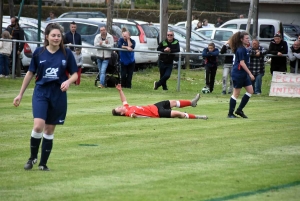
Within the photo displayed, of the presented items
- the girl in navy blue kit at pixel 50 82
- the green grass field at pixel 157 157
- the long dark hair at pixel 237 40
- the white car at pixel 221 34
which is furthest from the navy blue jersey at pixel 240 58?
the white car at pixel 221 34

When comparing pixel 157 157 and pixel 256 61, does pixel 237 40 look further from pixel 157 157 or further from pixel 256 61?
pixel 256 61

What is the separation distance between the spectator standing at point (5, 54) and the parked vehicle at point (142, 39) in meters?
5.73

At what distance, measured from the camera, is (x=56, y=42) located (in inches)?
386

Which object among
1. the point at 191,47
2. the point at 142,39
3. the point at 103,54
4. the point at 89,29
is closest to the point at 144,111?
the point at 103,54

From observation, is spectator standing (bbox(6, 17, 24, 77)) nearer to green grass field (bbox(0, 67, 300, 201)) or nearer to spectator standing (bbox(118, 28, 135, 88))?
spectator standing (bbox(118, 28, 135, 88))

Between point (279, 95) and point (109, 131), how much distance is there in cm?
1027

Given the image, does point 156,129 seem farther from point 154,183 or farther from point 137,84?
point 137,84

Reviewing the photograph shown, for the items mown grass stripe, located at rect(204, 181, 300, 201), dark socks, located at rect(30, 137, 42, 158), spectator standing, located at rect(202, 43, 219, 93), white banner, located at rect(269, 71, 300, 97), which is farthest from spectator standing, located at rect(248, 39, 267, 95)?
mown grass stripe, located at rect(204, 181, 300, 201)

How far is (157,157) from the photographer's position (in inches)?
444

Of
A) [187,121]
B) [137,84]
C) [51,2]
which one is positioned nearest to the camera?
[187,121]

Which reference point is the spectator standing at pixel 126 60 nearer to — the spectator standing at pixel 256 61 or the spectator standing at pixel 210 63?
the spectator standing at pixel 210 63

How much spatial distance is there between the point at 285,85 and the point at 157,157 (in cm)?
1277

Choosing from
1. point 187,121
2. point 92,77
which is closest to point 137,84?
point 92,77

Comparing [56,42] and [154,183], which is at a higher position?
[56,42]
